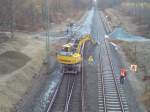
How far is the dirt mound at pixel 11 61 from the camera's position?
123 ft

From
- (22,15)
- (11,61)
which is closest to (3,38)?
(11,61)

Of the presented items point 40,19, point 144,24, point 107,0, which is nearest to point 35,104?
point 40,19

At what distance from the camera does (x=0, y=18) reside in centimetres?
6347

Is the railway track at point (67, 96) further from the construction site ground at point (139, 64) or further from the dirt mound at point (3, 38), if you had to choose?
the dirt mound at point (3, 38)

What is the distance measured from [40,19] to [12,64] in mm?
42098

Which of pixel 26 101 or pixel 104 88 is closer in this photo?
pixel 26 101

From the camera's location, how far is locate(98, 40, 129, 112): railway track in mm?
30062

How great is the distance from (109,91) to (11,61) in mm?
11217

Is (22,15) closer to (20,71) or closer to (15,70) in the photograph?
(15,70)

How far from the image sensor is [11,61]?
1569 inches

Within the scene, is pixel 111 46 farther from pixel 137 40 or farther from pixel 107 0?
pixel 107 0

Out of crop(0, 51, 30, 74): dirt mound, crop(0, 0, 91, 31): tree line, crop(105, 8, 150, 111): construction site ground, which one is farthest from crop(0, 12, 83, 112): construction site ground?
crop(105, 8, 150, 111): construction site ground

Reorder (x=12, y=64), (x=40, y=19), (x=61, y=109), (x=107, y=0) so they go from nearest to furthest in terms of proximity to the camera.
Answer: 1. (x=61, y=109)
2. (x=12, y=64)
3. (x=40, y=19)
4. (x=107, y=0)

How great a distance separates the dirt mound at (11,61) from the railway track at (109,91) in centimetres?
853
